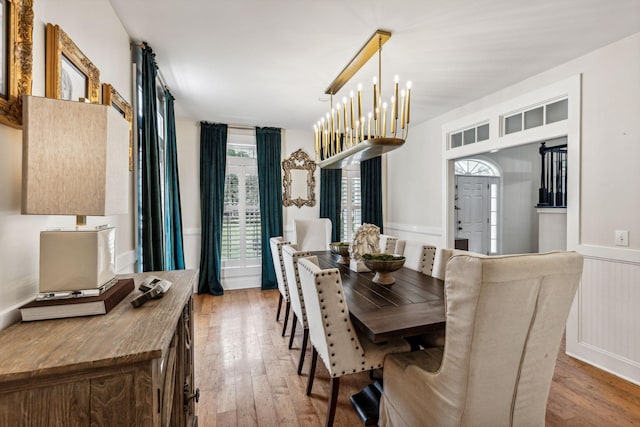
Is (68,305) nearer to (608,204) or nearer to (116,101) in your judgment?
(116,101)

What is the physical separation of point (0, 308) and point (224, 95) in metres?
3.07

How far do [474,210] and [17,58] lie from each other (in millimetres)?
6559

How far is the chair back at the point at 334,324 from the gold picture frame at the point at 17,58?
1342 millimetres

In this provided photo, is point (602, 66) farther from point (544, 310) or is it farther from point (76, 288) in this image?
point (76, 288)

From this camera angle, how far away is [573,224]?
8.73 feet

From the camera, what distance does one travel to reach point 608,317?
7.93 ft

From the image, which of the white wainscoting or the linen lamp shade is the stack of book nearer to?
the linen lamp shade

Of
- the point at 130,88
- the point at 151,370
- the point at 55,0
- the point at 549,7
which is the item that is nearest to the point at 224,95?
the point at 130,88

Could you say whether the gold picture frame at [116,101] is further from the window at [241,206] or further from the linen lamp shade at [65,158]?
the window at [241,206]

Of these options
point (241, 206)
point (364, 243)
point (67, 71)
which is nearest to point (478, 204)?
point (364, 243)

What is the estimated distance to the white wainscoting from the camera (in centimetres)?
227

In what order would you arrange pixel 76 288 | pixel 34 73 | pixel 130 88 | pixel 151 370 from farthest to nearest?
pixel 130 88 < pixel 34 73 < pixel 76 288 < pixel 151 370

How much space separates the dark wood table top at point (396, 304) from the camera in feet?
4.74

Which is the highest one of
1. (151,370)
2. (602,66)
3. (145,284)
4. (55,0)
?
(602,66)
